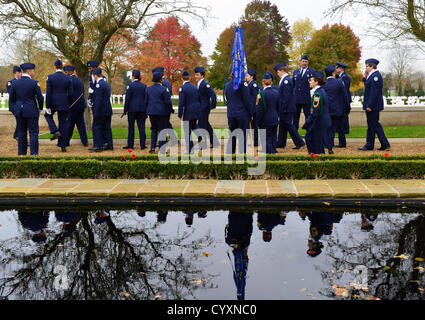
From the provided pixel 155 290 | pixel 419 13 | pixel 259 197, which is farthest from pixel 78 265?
pixel 419 13

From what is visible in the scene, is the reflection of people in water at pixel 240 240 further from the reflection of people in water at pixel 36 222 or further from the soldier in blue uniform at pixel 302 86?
the soldier in blue uniform at pixel 302 86

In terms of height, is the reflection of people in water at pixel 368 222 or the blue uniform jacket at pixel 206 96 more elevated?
the blue uniform jacket at pixel 206 96

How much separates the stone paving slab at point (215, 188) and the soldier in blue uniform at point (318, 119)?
1479 millimetres

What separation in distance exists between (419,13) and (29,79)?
10.0 metres

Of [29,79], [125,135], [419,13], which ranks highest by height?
[419,13]

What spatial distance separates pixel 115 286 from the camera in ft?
15.5

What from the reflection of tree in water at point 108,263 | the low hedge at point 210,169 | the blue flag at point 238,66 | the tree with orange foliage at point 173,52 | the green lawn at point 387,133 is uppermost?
the tree with orange foliage at point 173,52

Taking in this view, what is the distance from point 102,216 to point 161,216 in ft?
2.75

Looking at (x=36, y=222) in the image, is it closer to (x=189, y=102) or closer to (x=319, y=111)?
(x=189, y=102)

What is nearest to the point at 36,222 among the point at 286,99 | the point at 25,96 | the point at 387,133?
the point at 25,96

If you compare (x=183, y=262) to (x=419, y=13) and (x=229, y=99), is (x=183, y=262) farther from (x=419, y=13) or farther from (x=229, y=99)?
(x=419, y=13)

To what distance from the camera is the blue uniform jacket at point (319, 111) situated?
9.45 meters

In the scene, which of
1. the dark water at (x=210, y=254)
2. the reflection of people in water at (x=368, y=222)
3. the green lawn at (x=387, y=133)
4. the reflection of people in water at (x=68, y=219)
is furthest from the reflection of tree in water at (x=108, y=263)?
the green lawn at (x=387, y=133)

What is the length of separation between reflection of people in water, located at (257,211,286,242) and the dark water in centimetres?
1
